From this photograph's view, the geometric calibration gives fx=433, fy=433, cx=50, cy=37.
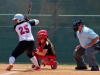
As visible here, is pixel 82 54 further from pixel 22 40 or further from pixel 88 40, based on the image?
pixel 22 40

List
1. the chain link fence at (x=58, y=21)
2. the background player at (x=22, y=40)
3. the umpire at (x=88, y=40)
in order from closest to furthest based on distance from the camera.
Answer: the background player at (x=22, y=40), the umpire at (x=88, y=40), the chain link fence at (x=58, y=21)

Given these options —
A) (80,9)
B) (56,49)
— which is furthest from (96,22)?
(56,49)

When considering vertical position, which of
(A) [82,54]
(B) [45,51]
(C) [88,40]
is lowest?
(A) [82,54]

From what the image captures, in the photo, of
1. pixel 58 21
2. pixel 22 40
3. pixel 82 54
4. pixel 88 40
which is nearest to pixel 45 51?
pixel 82 54

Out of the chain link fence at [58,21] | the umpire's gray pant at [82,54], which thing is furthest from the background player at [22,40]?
the chain link fence at [58,21]

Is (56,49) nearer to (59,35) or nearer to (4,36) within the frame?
(59,35)

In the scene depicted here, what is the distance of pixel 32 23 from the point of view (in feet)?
36.2

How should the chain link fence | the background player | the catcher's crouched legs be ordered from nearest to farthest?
the background player, the catcher's crouched legs, the chain link fence

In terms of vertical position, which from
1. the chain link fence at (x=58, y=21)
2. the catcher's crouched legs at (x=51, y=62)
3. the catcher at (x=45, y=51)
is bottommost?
the catcher's crouched legs at (x=51, y=62)

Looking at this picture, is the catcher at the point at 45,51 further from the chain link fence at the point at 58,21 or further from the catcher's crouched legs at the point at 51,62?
the chain link fence at the point at 58,21

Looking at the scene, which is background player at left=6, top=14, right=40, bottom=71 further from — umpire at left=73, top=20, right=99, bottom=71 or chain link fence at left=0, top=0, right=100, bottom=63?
chain link fence at left=0, top=0, right=100, bottom=63

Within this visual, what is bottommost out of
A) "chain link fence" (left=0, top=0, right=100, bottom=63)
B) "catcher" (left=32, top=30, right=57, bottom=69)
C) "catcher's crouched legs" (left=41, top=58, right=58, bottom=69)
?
"catcher's crouched legs" (left=41, top=58, right=58, bottom=69)

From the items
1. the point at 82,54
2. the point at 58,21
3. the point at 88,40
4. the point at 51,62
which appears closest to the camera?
the point at 88,40

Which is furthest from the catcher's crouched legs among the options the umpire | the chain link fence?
the chain link fence
